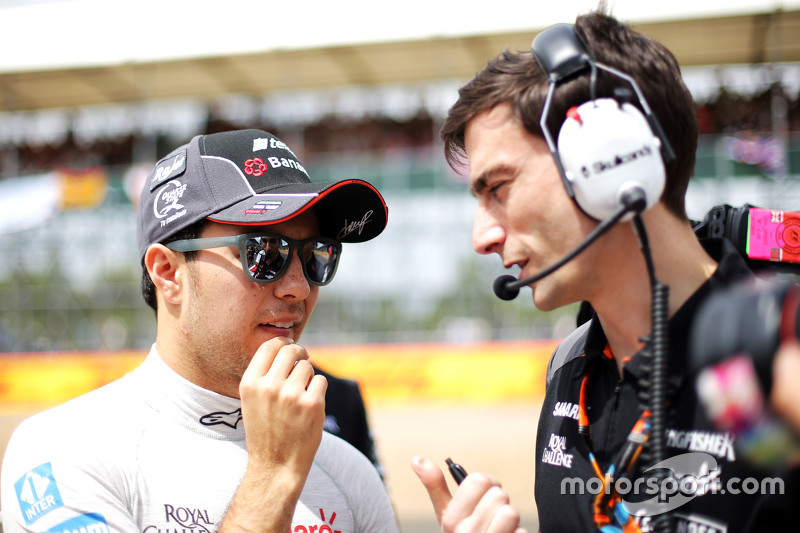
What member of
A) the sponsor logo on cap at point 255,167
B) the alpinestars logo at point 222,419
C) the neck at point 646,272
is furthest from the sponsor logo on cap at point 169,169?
the neck at point 646,272

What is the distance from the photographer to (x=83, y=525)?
162cm

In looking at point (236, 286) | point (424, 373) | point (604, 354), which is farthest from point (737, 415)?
point (424, 373)

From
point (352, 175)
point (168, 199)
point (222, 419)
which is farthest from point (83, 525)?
point (352, 175)

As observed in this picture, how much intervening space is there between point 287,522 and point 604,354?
0.90m

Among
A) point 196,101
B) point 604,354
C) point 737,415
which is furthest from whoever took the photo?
point 196,101

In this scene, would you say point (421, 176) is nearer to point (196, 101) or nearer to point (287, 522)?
point (196, 101)

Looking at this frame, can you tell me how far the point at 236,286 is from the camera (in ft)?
6.60

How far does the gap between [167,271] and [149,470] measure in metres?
0.58

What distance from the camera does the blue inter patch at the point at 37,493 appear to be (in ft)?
5.39

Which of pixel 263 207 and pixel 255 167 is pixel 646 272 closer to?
pixel 263 207

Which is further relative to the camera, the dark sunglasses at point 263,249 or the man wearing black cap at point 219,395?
the dark sunglasses at point 263,249

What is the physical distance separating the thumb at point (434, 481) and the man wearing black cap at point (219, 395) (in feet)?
1.23

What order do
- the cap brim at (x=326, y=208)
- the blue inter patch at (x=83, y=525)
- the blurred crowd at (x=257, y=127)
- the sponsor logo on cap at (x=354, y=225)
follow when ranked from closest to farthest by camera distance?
1. the blue inter patch at (x=83, y=525)
2. the cap brim at (x=326, y=208)
3. the sponsor logo on cap at (x=354, y=225)
4. the blurred crowd at (x=257, y=127)

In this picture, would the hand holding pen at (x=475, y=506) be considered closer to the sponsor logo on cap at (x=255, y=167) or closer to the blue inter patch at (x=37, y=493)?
the blue inter patch at (x=37, y=493)
